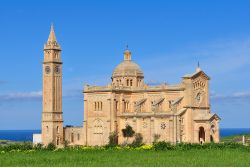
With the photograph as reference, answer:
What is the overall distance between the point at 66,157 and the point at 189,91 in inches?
1798

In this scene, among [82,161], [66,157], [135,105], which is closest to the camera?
[82,161]

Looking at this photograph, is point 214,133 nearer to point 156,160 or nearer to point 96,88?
point 96,88

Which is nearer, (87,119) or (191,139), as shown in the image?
(191,139)

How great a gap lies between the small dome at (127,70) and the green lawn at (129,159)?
50265 mm

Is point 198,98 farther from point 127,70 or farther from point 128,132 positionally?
point 127,70

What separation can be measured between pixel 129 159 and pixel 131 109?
2069 inches

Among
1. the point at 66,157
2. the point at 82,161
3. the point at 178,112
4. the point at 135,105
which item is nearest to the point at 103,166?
the point at 82,161

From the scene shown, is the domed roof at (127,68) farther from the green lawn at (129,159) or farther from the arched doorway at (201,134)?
the green lawn at (129,159)

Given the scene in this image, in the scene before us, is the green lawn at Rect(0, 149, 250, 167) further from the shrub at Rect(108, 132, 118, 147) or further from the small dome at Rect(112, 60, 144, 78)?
the small dome at Rect(112, 60, 144, 78)

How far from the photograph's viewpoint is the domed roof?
10206cm

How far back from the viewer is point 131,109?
319ft

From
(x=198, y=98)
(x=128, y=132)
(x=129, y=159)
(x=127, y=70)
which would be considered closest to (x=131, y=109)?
(x=128, y=132)

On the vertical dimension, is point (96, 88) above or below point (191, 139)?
above

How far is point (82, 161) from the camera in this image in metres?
42.7
